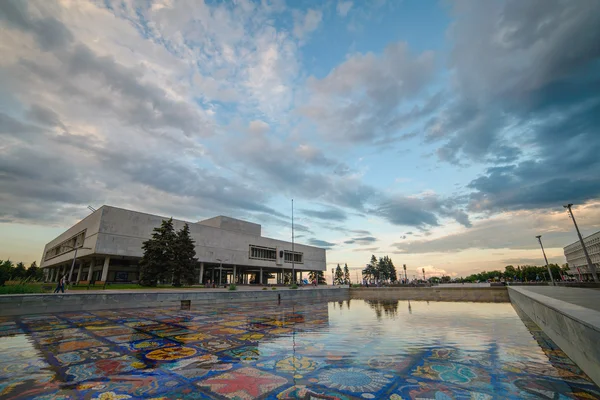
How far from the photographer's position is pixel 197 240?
45.2m

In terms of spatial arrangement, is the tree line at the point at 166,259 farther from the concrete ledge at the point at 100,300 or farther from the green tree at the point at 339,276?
the green tree at the point at 339,276

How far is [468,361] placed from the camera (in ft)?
14.9

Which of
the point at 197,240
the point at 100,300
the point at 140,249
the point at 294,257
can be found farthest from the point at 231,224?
the point at 100,300

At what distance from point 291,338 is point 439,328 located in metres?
4.86

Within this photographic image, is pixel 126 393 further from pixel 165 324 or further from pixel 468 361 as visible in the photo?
pixel 165 324

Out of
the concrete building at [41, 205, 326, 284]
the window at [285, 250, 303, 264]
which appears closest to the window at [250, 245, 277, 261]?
the concrete building at [41, 205, 326, 284]

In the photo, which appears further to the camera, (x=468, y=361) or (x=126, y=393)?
(x=468, y=361)

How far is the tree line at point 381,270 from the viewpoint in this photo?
336 feet

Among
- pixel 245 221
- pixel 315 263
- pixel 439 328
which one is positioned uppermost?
pixel 245 221

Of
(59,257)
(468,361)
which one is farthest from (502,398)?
(59,257)

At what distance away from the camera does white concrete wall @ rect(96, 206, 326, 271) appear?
3575 centimetres

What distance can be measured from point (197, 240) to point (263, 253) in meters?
16.4

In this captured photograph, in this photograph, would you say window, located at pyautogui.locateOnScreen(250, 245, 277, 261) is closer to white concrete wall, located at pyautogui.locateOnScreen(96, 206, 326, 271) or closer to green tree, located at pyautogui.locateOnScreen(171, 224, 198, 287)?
white concrete wall, located at pyautogui.locateOnScreen(96, 206, 326, 271)

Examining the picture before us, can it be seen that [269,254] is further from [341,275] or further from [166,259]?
[341,275]
